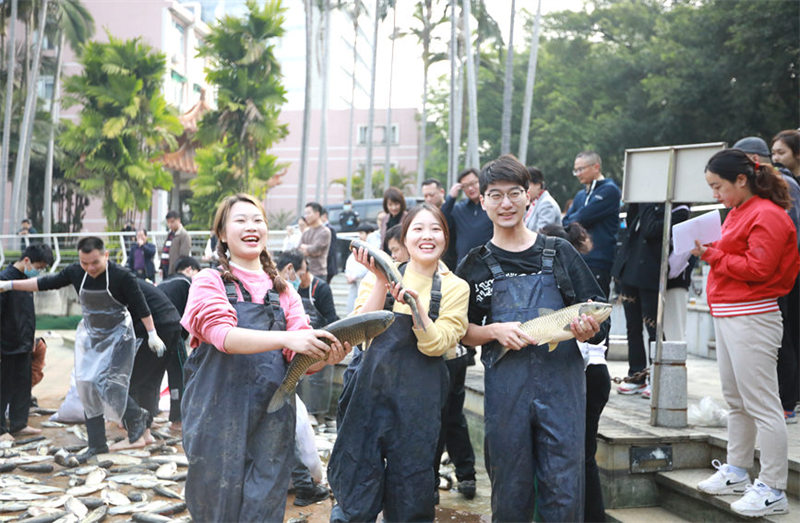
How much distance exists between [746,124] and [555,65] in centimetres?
1056

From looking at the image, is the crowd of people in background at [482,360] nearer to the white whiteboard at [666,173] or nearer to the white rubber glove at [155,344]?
the white whiteboard at [666,173]

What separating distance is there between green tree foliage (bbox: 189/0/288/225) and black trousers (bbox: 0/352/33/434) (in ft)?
52.3

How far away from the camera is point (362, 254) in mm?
3008

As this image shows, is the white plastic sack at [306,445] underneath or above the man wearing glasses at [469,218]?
underneath

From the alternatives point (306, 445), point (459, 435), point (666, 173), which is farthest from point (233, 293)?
point (666, 173)

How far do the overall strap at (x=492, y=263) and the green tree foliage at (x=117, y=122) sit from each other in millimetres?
20133

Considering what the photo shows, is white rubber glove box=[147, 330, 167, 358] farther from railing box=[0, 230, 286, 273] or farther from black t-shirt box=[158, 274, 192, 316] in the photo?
railing box=[0, 230, 286, 273]

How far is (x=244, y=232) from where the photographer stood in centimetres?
290

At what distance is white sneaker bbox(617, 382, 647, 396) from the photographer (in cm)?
585

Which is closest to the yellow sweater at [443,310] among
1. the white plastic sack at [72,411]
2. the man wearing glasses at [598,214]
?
the man wearing glasses at [598,214]

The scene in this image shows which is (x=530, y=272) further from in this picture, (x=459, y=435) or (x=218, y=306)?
(x=459, y=435)

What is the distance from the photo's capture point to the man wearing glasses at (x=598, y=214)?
5.82m

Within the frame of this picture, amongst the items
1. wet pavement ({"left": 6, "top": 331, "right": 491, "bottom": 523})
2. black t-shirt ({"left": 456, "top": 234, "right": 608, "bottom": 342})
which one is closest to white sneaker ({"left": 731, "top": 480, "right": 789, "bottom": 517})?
black t-shirt ({"left": 456, "top": 234, "right": 608, "bottom": 342})

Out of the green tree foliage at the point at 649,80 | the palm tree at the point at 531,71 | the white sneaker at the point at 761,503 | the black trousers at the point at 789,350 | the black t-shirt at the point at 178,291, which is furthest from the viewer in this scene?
the palm tree at the point at 531,71
